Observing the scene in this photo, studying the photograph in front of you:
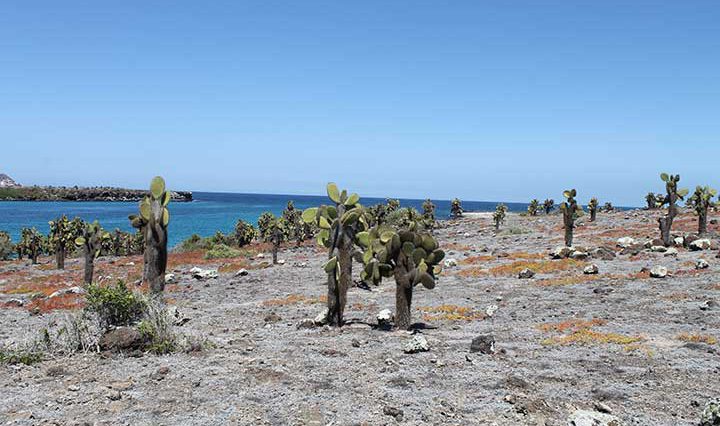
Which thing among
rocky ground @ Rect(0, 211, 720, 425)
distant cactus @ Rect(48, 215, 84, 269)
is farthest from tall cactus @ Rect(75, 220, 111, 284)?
distant cactus @ Rect(48, 215, 84, 269)

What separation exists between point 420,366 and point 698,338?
22.6ft

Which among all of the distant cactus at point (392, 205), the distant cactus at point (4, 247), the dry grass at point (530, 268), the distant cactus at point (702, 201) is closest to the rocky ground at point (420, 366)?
the dry grass at point (530, 268)

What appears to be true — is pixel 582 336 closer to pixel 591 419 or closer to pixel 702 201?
pixel 591 419

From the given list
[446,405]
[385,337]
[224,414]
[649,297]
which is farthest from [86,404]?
[649,297]

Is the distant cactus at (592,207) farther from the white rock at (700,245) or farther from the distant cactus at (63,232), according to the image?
the distant cactus at (63,232)

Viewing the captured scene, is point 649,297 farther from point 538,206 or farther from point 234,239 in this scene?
point 538,206

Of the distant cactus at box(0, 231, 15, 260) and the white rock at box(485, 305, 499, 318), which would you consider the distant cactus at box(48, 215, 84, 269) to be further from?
the white rock at box(485, 305, 499, 318)

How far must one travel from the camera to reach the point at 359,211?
14.9 metres

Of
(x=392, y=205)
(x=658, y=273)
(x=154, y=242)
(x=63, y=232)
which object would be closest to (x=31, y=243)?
(x=63, y=232)

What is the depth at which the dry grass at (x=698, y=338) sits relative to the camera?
455 inches

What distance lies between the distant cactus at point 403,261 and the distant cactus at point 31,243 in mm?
41337

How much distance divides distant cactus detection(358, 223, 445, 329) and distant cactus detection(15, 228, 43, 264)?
41.3 m

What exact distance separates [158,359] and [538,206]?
85517mm

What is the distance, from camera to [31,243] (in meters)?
45.0
